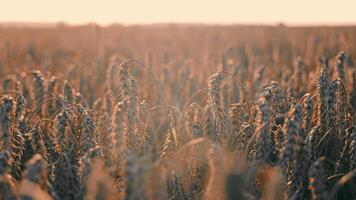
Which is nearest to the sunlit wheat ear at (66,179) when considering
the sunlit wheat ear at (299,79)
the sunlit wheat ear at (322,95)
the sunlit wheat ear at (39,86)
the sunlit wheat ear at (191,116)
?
the sunlit wheat ear at (191,116)

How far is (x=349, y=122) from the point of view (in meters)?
3.27

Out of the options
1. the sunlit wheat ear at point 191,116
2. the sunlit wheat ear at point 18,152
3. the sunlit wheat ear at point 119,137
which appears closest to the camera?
the sunlit wheat ear at point 119,137

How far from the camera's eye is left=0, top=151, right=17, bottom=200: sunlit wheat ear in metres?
Result: 1.91

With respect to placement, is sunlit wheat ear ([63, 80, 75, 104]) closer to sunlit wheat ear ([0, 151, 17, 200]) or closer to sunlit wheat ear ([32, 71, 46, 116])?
sunlit wheat ear ([32, 71, 46, 116])

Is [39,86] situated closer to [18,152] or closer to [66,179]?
[18,152]

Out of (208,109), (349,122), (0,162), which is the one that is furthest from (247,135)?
(0,162)

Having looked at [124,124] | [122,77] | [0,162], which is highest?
[122,77]

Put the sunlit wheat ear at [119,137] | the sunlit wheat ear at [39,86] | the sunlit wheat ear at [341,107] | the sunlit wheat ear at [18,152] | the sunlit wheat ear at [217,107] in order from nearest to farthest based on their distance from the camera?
the sunlit wheat ear at [119,137], the sunlit wheat ear at [18,152], the sunlit wheat ear at [217,107], the sunlit wheat ear at [341,107], the sunlit wheat ear at [39,86]

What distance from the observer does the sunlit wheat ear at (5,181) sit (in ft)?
6.28

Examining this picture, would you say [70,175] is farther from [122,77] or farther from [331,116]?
[331,116]

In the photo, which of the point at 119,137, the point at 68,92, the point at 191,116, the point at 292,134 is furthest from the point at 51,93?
the point at 292,134

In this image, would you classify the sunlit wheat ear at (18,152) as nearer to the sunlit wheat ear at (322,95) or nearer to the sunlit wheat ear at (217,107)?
the sunlit wheat ear at (217,107)

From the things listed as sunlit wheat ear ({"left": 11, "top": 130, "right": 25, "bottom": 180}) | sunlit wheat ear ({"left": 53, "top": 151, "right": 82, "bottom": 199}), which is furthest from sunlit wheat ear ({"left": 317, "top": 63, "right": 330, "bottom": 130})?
sunlit wheat ear ({"left": 11, "top": 130, "right": 25, "bottom": 180})

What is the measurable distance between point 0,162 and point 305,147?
1516 millimetres
